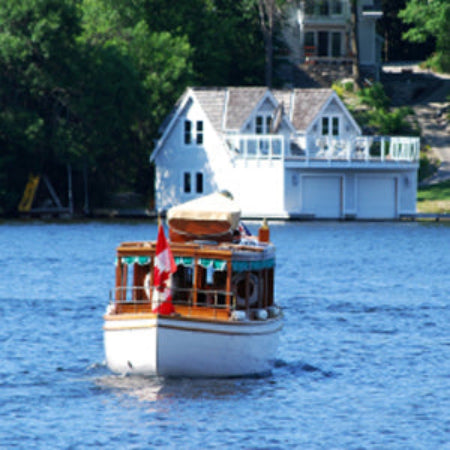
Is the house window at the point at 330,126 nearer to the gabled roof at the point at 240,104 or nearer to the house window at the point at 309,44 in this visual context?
the gabled roof at the point at 240,104

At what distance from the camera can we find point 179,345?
87.9ft

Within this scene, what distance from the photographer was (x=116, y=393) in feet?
90.0

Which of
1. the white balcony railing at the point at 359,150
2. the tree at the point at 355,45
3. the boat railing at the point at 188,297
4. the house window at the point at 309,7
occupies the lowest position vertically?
the boat railing at the point at 188,297

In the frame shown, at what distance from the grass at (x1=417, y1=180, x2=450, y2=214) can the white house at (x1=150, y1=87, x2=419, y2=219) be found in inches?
70.6

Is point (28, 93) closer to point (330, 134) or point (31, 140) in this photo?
point (31, 140)

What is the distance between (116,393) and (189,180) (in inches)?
2426

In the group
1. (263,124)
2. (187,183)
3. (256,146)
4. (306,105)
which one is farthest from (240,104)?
(187,183)

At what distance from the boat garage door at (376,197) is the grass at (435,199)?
232cm

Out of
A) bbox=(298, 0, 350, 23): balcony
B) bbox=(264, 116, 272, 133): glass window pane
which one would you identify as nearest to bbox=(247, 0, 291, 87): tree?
bbox=(298, 0, 350, 23): balcony

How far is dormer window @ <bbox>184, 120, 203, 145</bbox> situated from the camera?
3465 inches

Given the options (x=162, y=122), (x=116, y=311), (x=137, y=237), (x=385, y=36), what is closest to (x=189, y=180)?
(x=162, y=122)

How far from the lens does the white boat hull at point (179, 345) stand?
1048 inches

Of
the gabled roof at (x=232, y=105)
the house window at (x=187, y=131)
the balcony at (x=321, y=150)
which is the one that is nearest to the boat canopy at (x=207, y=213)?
the balcony at (x=321, y=150)

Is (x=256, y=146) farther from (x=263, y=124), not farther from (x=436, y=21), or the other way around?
(x=436, y=21)
